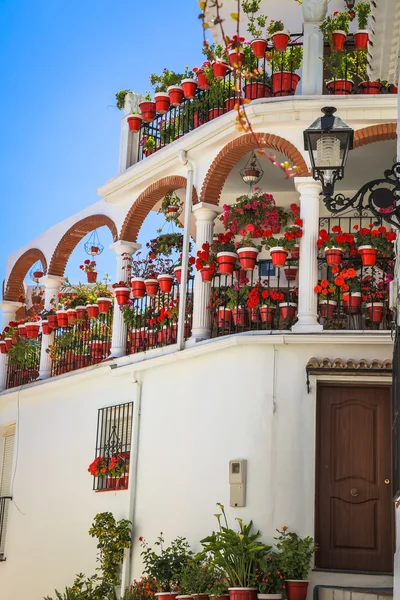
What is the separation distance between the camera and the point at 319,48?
1482cm

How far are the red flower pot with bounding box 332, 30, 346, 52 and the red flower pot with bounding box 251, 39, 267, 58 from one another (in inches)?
39.9

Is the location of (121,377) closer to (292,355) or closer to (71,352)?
(71,352)

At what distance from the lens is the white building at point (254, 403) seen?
13.5 metres

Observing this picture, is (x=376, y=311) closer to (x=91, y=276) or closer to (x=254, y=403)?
(x=254, y=403)

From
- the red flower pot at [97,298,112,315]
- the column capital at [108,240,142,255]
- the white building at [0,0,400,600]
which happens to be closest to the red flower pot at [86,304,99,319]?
the red flower pot at [97,298,112,315]

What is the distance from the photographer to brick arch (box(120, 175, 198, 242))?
17.6m

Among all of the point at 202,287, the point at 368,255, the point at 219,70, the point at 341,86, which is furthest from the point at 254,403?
the point at 219,70

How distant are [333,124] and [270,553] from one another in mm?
6455

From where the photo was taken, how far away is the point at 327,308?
14414mm

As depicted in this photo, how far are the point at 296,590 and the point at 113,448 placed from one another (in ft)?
16.1

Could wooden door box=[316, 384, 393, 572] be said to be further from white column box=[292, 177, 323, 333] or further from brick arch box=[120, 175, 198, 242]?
brick arch box=[120, 175, 198, 242]

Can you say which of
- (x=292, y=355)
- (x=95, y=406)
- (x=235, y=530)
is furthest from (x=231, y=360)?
(x=95, y=406)

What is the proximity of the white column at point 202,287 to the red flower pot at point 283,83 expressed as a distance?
2.02 meters

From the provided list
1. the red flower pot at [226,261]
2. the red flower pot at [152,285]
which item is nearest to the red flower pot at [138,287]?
the red flower pot at [152,285]
